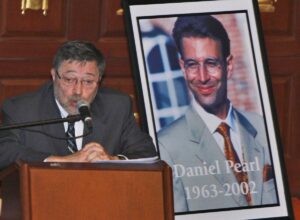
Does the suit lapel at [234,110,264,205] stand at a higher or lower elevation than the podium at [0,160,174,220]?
higher

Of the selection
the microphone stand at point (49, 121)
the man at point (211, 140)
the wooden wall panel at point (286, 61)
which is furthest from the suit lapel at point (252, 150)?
the microphone stand at point (49, 121)

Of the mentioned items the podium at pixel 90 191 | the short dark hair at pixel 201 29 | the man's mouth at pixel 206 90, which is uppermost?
the short dark hair at pixel 201 29

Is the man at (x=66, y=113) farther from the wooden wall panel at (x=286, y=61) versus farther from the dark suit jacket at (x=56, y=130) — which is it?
the wooden wall panel at (x=286, y=61)

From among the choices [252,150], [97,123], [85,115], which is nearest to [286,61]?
[252,150]

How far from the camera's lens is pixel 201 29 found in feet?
16.9

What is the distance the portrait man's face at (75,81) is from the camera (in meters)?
4.21

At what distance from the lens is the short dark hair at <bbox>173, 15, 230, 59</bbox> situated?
5121mm

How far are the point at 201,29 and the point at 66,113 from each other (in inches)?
45.2

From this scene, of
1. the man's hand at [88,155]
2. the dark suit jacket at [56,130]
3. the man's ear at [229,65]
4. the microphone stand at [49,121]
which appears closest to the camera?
the microphone stand at [49,121]

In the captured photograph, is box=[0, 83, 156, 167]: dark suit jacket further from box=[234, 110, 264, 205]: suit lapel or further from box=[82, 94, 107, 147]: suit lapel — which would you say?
box=[234, 110, 264, 205]: suit lapel

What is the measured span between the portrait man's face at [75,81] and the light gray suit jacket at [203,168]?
36.5 inches

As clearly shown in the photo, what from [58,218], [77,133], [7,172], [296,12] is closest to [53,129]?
[77,133]

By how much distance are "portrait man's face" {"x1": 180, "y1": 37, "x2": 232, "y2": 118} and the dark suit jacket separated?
27.2 inches

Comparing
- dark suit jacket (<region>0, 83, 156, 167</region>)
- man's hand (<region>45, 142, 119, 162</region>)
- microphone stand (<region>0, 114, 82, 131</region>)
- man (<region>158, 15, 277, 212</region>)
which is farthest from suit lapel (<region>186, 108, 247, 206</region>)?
microphone stand (<region>0, 114, 82, 131</region>)
